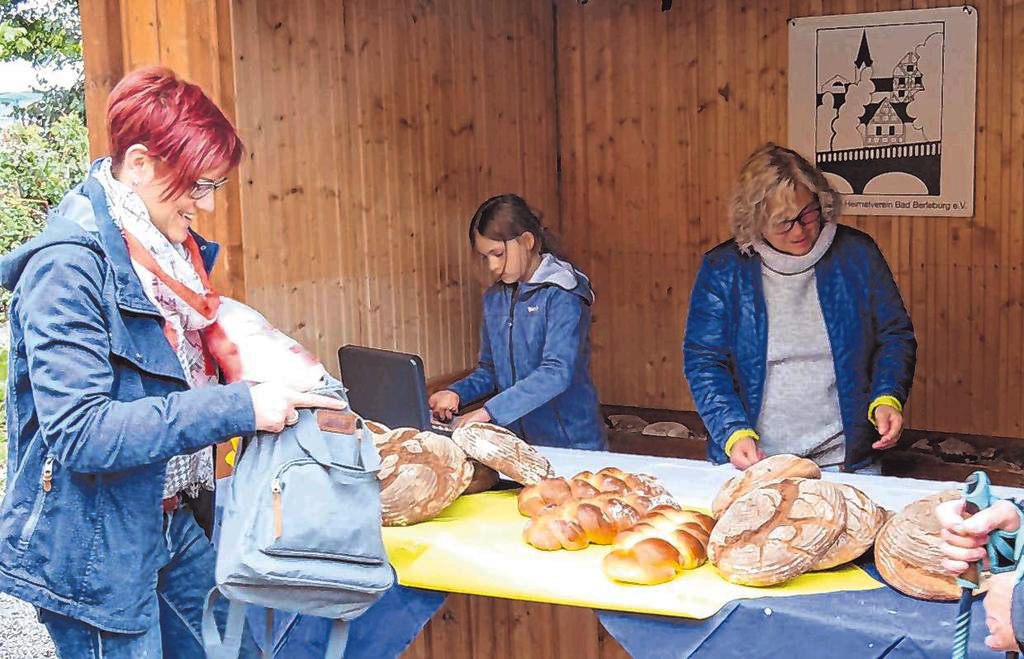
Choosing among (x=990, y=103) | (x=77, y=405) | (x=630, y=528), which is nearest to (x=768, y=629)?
(x=630, y=528)

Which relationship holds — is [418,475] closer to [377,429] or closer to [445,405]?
[377,429]

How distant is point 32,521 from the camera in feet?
7.38

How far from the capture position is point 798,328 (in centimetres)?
382

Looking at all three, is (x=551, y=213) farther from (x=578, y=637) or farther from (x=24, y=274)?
(x=24, y=274)

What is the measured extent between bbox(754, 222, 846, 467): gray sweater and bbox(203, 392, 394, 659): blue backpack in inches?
70.1

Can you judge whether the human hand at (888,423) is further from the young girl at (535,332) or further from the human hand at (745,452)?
the young girl at (535,332)

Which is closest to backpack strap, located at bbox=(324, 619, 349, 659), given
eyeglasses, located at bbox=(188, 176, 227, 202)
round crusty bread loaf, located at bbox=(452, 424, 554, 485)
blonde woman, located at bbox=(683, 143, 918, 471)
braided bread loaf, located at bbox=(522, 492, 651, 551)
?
braided bread loaf, located at bbox=(522, 492, 651, 551)

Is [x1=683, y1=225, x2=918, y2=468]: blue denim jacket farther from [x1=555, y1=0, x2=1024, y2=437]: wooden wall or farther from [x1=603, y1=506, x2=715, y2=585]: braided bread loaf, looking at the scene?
[x1=555, y1=0, x2=1024, y2=437]: wooden wall

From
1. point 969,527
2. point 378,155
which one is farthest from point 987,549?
point 378,155

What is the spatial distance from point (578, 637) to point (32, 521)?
1486 millimetres

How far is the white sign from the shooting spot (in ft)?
19.9

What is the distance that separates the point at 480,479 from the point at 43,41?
314 cm

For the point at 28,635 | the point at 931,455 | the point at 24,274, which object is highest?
the point at 24,274

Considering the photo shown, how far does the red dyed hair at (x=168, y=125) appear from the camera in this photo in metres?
2.33
